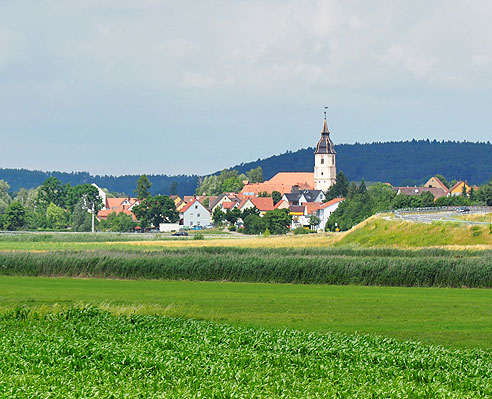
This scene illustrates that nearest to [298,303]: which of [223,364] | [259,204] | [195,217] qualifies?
[223,364]

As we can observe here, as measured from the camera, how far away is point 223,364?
58.7 feet

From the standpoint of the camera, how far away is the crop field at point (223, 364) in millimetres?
15594

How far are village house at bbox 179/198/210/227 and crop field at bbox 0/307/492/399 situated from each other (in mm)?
156505

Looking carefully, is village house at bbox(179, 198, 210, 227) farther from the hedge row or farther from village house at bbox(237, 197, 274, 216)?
the hedge row

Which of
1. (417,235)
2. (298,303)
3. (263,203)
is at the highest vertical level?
(263,203)

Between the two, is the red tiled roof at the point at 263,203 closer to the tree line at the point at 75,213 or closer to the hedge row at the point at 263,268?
the tree line at the point at 75,213

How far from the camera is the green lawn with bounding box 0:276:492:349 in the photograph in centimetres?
2690

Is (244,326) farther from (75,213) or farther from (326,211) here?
(326,211)

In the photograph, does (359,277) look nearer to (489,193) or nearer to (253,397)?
(253,397)

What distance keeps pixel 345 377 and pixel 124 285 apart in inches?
1119

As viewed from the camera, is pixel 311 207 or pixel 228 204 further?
pixel 228 204

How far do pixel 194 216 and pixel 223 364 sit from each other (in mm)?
163460

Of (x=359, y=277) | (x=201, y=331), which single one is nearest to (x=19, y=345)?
(x=201, y=331)

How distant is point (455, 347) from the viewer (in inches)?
900
